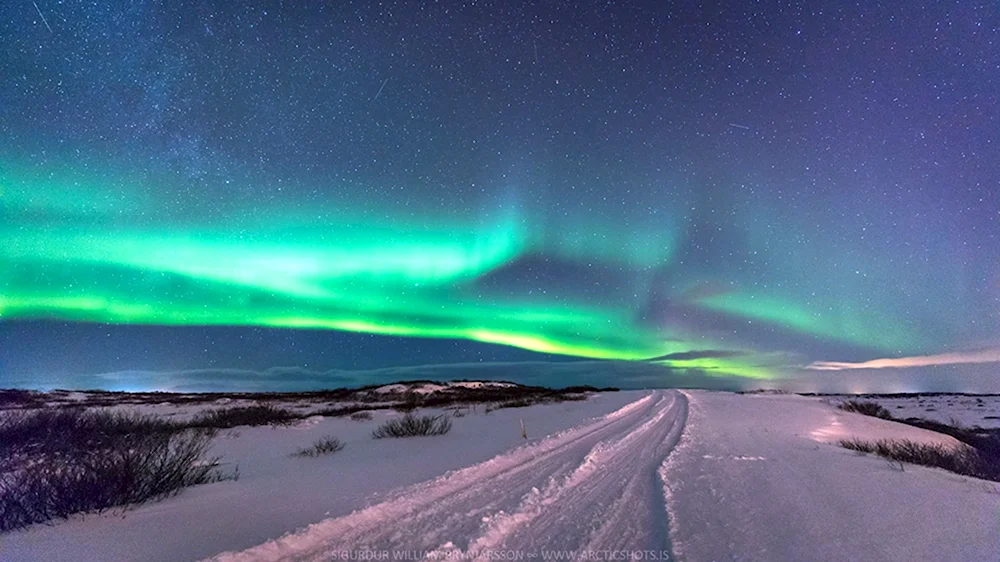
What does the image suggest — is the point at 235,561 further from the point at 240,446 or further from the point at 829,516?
the point at 240,446

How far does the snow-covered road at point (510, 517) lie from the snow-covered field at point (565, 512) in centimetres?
2

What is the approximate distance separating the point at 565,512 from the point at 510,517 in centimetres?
60

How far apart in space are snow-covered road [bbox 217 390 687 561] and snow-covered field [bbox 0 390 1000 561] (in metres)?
0.02

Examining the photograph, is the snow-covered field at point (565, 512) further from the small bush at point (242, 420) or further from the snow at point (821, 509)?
the small bush at point (242, 420)

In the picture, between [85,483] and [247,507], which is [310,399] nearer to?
[85,483]

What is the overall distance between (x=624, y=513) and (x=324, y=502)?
10.1 ft

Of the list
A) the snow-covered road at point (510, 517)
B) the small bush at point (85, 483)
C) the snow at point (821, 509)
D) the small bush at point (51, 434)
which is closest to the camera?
the snow at point (821, 509)

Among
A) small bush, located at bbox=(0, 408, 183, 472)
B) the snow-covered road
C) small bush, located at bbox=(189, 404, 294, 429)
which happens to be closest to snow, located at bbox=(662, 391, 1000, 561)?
the snow-covered road

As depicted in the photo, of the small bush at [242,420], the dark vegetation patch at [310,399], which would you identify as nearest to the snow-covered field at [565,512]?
the small bush at [242,420]

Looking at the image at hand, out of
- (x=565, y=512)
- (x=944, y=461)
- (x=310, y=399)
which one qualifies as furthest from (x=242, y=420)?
(x=310, y=399)

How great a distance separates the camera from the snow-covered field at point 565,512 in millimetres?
3502

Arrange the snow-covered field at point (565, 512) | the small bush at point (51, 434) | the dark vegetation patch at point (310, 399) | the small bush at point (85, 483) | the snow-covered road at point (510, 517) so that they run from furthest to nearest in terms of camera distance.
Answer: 1. the dark vegetation patch at point (310, 399)
2. the small bush at point (51, 434)
3. the small bush at point (85, 483)
4. the snow-covered road at point (510, 517)
5. the snow-covered field at point (565, 512)

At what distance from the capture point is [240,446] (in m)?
11.3

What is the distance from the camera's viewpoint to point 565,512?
14.9ft
